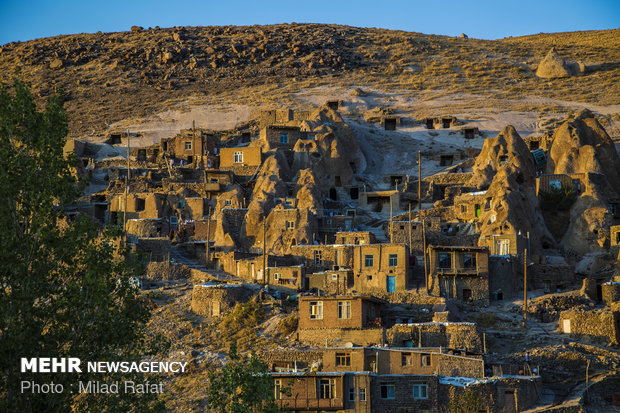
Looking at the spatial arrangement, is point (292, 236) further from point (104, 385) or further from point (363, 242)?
point (104, 385)

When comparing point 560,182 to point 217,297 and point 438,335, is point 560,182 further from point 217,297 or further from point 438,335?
point 217,297

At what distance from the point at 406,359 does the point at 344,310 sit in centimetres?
657

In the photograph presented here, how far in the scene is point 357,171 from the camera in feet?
267

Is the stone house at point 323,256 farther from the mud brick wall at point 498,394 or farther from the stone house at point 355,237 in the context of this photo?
the mud brick wall at point 498,394

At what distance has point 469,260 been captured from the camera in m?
56.1

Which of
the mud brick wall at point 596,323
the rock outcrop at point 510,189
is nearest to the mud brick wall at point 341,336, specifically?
the mud brick wall at point 596,323

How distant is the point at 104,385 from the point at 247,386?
694 cm

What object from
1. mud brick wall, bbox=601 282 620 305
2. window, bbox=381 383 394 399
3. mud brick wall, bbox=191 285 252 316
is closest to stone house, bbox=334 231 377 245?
mud brick wall, bbox=191 285 252 316

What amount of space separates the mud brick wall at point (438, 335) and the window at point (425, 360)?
2075mm

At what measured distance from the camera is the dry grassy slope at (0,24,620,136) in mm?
113312

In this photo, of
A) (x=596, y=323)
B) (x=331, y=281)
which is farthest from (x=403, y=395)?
(x=331, y=281)

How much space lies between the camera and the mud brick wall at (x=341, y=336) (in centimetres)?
4934

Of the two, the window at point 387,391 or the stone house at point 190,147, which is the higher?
the stone house at point 190,147

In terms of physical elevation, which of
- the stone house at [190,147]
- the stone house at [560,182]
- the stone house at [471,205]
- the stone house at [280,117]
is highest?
the stone house at [280,117]
